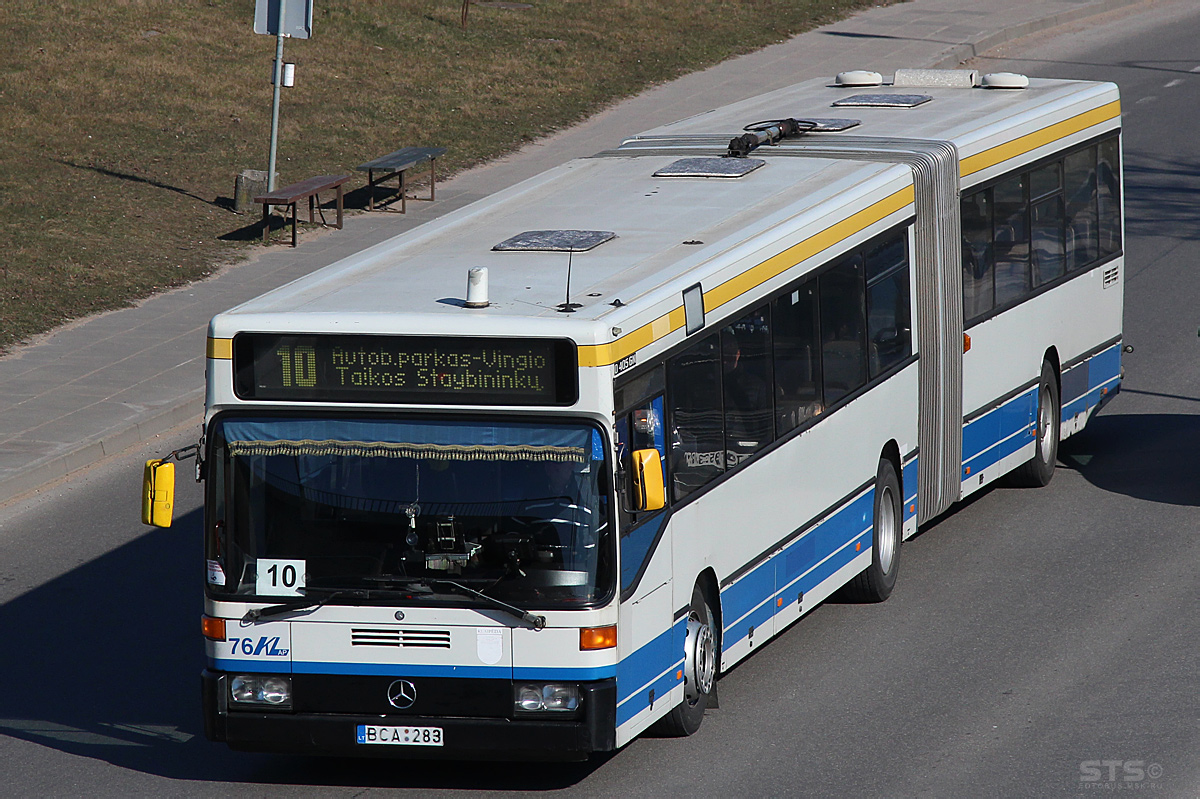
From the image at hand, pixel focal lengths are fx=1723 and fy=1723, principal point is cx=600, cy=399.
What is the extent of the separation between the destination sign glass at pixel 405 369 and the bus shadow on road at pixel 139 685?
2019 millimetres

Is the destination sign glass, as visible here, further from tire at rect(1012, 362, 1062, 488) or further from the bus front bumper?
tire at rect(1012, 362, 1062, 488)

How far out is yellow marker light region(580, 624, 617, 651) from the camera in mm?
7738

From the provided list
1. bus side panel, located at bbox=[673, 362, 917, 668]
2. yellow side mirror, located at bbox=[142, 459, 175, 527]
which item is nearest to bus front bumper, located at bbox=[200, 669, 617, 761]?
yellow side mirror, located at bbox=[142, 459, 175, 527]

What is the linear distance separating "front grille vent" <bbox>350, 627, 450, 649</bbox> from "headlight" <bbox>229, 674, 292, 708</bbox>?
1.46 feet

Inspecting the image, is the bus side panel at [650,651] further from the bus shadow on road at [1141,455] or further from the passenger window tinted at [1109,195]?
the passenger window tinted at [1109,195]

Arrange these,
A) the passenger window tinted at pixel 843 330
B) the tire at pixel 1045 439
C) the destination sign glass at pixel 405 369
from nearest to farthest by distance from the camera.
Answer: the destination sign glass at pixel 405 369
the passenger window tinted at pixel 843 330
the tire at pixel 1045 439

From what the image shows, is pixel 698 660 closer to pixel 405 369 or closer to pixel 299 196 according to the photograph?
pixel 405 369


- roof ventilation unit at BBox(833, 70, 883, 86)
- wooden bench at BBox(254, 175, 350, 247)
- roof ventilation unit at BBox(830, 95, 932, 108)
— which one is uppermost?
roof ventilation unit at BBox(833, 70, 883, 86)

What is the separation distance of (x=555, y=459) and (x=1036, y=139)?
23.9 feet

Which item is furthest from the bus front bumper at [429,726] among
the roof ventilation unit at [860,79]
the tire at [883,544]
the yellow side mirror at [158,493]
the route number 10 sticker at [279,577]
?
the roof ventilation unit at [860,79]

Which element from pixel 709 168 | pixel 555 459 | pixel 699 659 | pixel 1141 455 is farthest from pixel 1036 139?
pixel 555 459

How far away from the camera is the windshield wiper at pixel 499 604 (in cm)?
768

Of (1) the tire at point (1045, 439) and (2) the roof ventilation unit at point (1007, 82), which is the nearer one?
(1) the tire at point (1045, 439)

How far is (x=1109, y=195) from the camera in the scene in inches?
588
